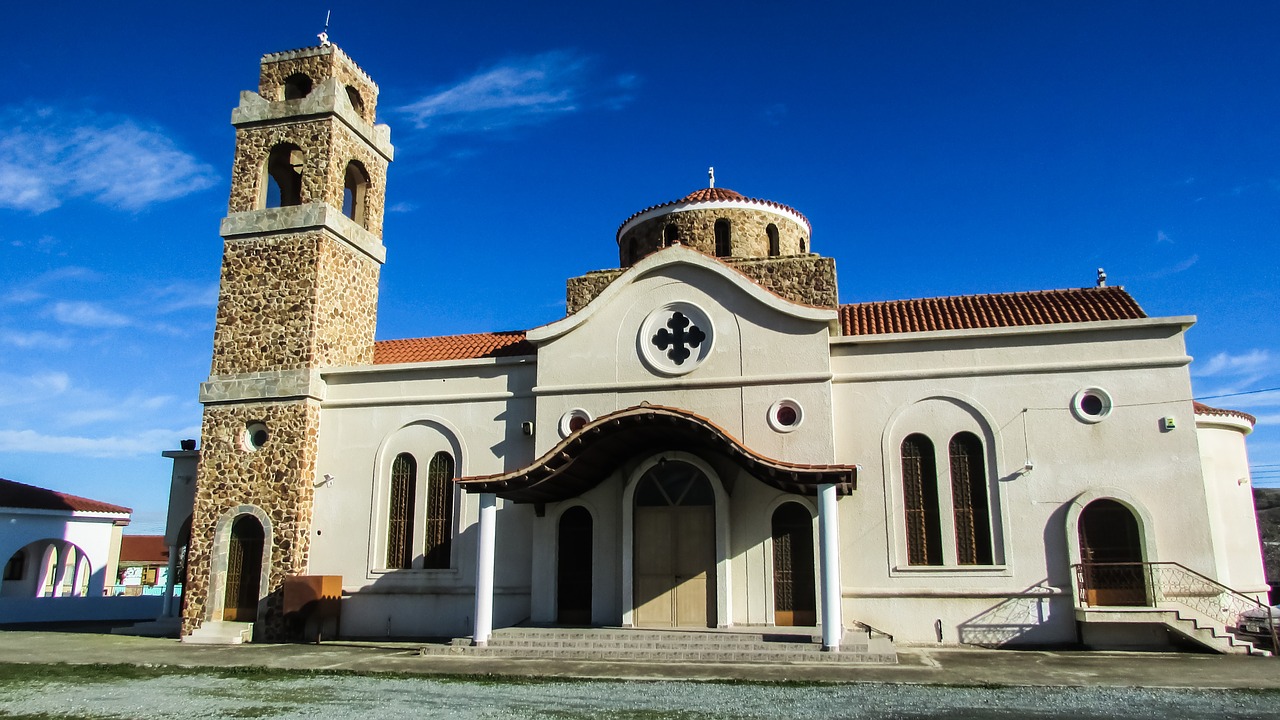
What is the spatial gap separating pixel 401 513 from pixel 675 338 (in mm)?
6784

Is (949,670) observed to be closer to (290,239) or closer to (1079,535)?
(1079,535)

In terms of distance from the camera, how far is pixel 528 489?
16375 millimetres

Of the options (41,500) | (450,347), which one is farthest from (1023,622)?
(41,500)

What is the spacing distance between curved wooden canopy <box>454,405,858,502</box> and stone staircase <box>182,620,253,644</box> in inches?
224

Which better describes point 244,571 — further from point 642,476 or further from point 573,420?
point 642,476

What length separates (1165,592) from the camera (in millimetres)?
15273

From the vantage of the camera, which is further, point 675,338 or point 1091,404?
point 675,338

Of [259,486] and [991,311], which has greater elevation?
[991,311]

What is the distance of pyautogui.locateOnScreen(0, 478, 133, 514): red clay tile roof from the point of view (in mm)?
27203

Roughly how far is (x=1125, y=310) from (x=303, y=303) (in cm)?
1640

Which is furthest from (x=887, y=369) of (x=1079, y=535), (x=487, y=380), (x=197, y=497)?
(x=197, y=497)

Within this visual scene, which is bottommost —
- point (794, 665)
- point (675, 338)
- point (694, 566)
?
point (794, 665)

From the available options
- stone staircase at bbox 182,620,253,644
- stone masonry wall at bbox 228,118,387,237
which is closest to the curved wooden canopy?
stone staircase at bbox 182,620,253,644

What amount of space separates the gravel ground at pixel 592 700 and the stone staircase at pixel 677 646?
230 cm
